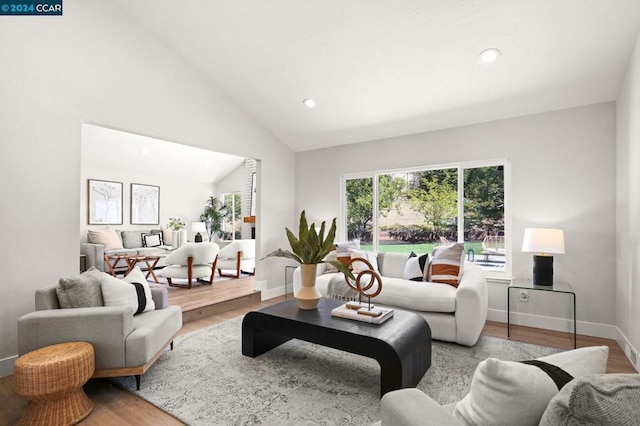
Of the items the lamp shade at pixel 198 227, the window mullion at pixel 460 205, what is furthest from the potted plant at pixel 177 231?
the window mullion at pixel 460 205

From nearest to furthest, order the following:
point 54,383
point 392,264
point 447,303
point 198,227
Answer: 1. point 54,383
2. point 447,303
3. point 392,264
4. point 198,227

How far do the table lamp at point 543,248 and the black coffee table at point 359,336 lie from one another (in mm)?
1591

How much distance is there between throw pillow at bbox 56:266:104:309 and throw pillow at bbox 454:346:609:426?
252cm

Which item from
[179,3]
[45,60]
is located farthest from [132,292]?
[179,3]

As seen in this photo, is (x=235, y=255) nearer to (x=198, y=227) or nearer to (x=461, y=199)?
(x=198, y=227)

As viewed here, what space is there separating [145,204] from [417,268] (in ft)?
24.1

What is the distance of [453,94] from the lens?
12.0 ft

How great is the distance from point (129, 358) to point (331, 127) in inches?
146

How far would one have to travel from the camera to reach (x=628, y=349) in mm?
2832

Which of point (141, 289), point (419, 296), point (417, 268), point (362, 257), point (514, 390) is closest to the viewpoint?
point (514, 390)

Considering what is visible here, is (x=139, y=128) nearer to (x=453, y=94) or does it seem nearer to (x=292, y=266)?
(x=292, y=266)

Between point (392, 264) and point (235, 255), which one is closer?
point (392, 264)

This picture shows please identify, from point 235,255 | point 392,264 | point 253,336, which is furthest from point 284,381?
point 235,255

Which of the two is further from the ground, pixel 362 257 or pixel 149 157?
pixel 149 157
